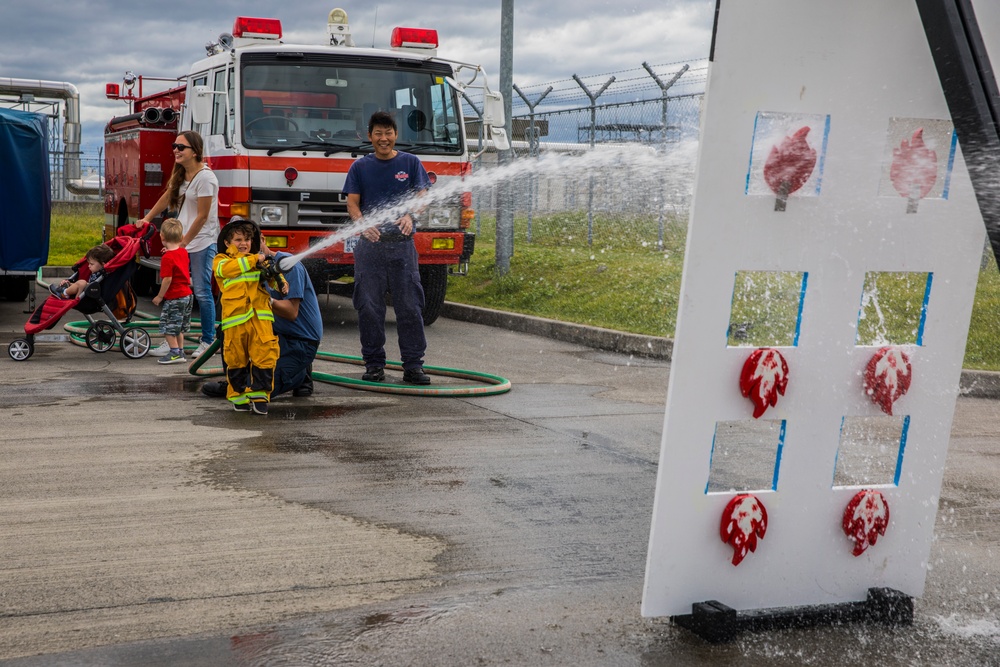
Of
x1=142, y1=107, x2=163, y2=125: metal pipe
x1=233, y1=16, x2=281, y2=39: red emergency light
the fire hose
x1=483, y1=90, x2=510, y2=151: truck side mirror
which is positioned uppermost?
x1=233, y1=16, x2=281, y2=39: red emergency light

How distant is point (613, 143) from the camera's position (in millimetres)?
16516

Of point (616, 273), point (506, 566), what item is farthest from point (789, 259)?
point (616, 273)

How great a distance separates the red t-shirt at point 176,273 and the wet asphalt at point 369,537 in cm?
142

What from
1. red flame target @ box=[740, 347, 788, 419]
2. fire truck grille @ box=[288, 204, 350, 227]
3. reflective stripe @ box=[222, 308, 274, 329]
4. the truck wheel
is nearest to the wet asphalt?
reflective stripe @ box=[222, 308, 274, 329]

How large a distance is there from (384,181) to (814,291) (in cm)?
539

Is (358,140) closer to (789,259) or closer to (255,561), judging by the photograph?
(255,561)

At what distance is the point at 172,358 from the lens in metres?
9.43

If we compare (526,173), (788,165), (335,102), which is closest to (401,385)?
(335,102)

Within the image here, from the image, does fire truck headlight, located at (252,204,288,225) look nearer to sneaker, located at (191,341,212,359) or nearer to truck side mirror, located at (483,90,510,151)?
sneaker, located at (191,341,212,359)

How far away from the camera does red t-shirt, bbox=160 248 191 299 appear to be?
361 inches

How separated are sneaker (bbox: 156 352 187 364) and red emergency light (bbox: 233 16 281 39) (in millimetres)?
3824

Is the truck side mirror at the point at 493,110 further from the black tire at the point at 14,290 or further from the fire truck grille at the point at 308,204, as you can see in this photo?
the black tire at the point at 14,290

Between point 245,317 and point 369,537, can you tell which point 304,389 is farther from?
point 369,537

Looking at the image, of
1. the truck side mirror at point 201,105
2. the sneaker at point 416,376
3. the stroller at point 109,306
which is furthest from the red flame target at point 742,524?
the truck side mirror at point 201,105
